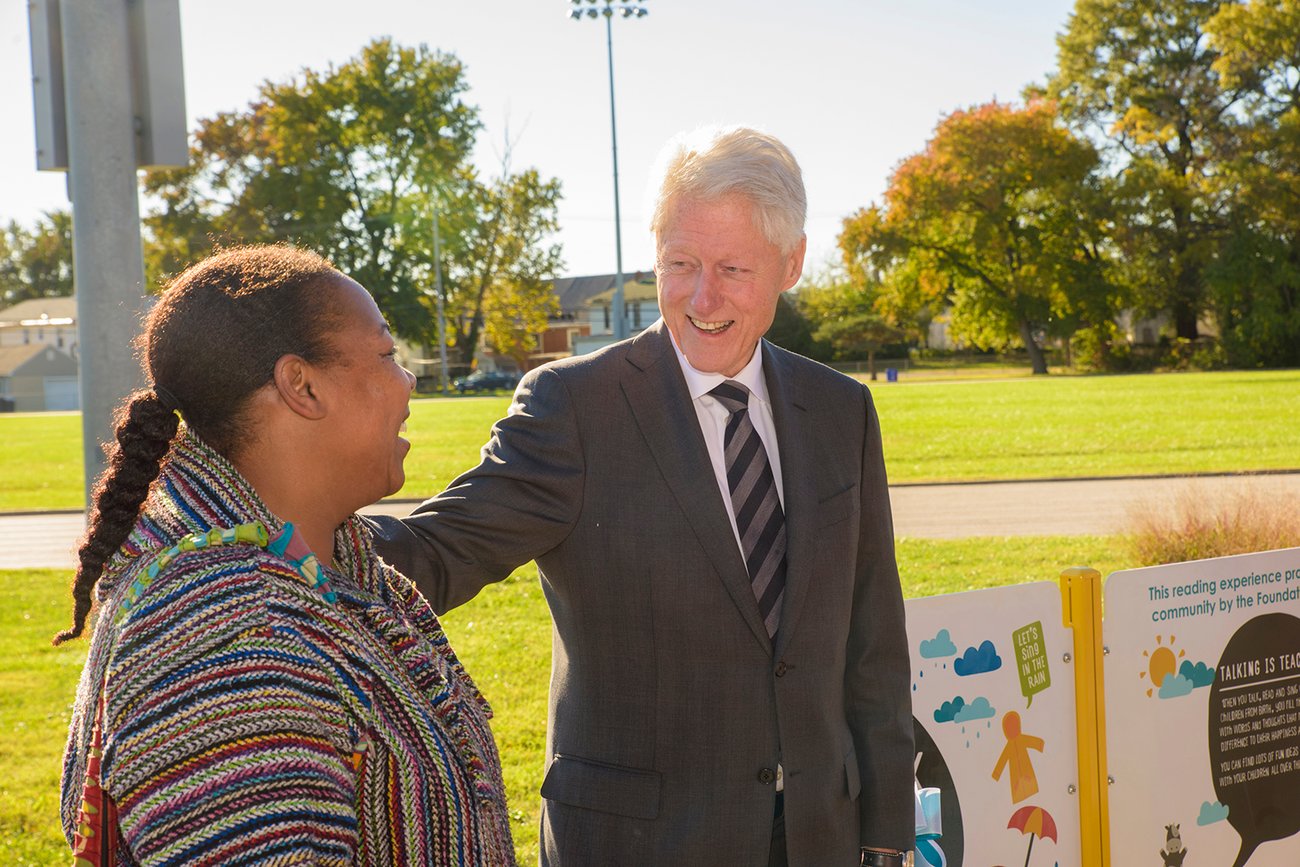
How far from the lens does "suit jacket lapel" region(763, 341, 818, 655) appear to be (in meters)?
2.26

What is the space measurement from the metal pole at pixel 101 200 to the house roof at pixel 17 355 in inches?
3410

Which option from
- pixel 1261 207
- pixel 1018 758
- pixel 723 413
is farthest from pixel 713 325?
pixel 1261 207

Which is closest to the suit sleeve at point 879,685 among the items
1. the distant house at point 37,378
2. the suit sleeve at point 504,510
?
the suit sleeve at point 504,510

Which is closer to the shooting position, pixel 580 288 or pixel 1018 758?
pixel 1018 758

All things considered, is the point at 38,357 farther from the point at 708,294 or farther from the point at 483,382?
the point at 708,294

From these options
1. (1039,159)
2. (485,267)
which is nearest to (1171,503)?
(1039,159)

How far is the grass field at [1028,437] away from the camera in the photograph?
16.5 meters

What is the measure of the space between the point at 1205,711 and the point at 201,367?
11.2 ft

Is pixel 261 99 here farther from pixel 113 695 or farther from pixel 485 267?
pixel 113 695

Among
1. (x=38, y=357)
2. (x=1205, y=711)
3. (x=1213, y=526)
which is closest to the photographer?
(x=1205, y=711)

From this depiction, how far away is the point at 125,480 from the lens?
4.75ft

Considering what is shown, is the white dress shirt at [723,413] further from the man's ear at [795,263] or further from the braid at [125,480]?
the braid at [125,480]

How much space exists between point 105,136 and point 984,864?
317 cm

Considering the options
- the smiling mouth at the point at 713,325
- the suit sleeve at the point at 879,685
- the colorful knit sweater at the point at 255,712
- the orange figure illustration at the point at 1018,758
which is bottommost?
the orange figure illustration at the point at 1018,758
